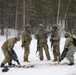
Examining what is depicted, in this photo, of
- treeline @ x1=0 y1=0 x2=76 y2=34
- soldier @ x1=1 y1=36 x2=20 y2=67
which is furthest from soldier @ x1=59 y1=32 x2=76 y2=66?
treeline @ x1=0 y1=0 x2=76 y2=34

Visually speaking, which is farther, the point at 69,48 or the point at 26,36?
the point at 26,36

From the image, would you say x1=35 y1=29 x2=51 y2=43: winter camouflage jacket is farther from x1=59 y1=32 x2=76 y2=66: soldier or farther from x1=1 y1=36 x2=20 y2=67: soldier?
x1=1 y1=36 x2=20 y2=67: soldier

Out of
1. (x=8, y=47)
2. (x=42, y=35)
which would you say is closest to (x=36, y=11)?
(x=42, y=35)

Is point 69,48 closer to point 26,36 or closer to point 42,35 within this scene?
point 42,35

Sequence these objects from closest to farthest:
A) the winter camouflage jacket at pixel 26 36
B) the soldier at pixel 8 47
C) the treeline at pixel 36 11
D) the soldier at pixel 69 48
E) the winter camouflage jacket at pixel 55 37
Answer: the soldier at pixel 8 47 → the soldier at pixel 69 48 → the winter camouflage jacket at pixel 26 36 → the winter camouflage jacket at pixel 55 37 → the treeline at pixel 36 11

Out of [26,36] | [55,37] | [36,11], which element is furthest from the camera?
[36,11]

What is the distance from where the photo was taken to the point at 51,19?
146ft

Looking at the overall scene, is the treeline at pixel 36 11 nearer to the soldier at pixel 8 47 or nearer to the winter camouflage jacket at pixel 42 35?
the winter camouflage jacket at pixel 42 35

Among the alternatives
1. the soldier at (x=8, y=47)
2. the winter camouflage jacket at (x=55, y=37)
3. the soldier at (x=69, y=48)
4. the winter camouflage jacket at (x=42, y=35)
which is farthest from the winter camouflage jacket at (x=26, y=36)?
the soldier at (x=69, y=48)

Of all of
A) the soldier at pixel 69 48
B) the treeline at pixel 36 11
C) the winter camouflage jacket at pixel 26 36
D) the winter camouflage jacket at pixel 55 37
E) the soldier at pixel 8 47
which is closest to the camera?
the soldier at pixel 8 47

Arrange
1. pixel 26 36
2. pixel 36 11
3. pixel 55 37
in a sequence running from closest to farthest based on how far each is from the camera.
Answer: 1. pixel 26 36
2. pixel 55 37
3. pixel 36 11

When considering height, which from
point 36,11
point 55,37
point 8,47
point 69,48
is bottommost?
point 69,48

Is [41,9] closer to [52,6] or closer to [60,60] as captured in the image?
[52,6]

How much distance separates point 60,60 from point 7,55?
2594 millimetres
